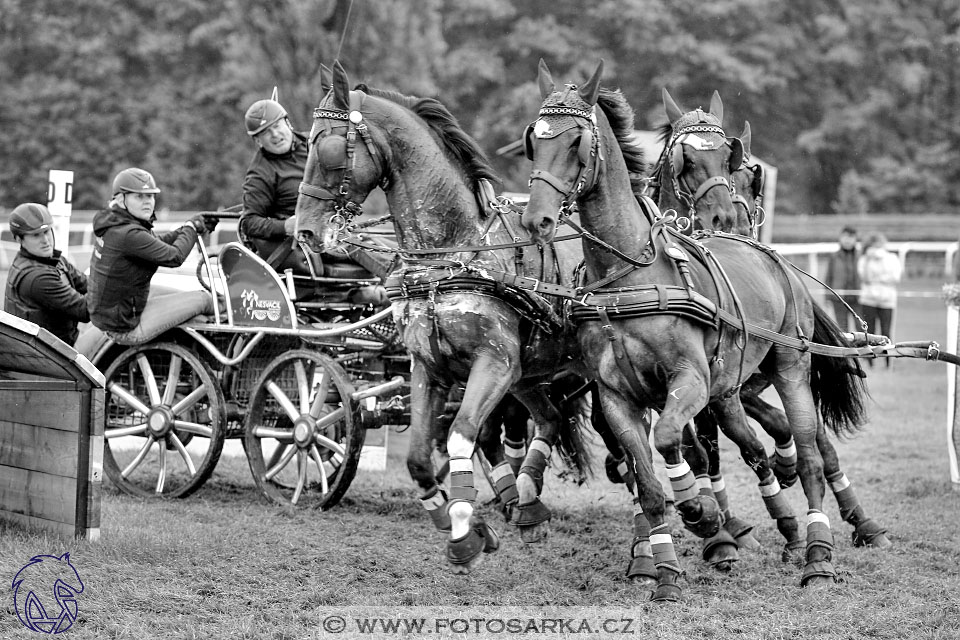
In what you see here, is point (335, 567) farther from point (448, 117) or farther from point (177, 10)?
point (177, 10)

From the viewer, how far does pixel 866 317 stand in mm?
15070

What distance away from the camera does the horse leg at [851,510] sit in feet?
21.1

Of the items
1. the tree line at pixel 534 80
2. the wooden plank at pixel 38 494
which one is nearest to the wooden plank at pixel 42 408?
the wooden plank at pixel 38 494

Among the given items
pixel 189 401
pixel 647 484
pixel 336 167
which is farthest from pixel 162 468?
pixel 647 484

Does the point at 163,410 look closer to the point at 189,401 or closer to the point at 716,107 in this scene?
the point at 189,401

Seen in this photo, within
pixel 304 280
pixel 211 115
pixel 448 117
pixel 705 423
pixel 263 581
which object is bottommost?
pixel 263 581

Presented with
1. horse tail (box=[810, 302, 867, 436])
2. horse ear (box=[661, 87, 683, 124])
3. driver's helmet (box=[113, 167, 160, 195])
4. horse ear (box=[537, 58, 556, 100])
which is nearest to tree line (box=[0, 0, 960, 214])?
horse ear (box=[661, 87, 683, 124])

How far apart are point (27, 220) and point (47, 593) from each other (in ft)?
9.60

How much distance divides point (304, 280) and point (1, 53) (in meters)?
25.5

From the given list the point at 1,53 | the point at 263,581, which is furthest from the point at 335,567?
the point at 1,53

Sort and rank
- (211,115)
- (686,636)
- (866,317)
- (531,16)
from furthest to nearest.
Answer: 1. (531,16)
2. (211,115)
3. (866,317)
4. (686,636)

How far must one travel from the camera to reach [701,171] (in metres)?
6.48

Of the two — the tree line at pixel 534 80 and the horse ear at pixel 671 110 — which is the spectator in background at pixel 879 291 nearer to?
the horse ear at pixel 671 110

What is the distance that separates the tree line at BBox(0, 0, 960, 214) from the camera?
27.8 metres
